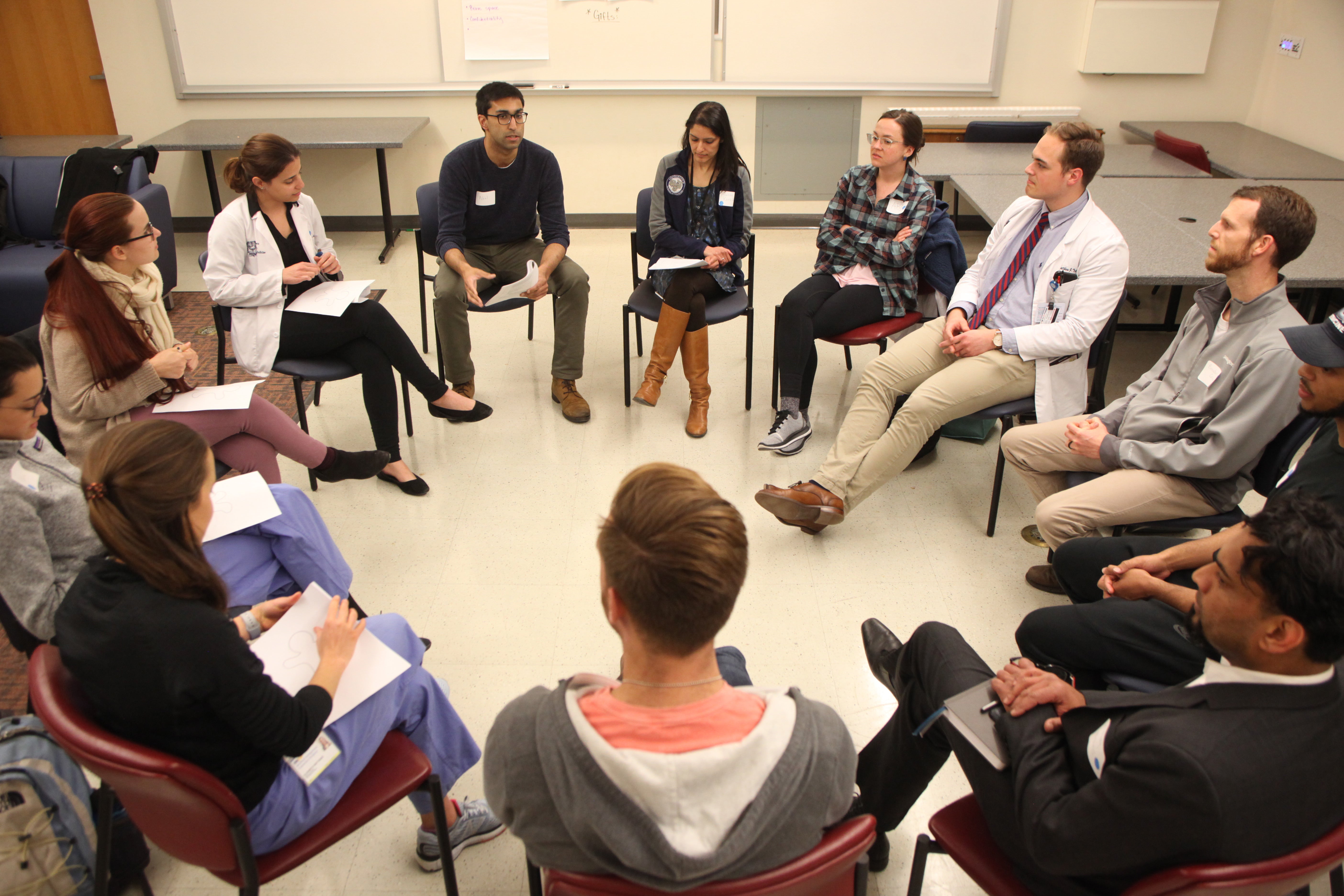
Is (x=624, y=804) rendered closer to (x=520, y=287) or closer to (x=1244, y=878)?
(x=1244, y=878)

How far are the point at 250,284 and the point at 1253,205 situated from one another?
9.51 ft

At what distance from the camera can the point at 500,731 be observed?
118 cm

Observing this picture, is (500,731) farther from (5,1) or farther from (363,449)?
(5,1)

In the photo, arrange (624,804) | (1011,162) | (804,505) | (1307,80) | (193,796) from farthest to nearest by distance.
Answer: (1307,80) → (1011,162) → (804,505) → (193,796) → (624,804)

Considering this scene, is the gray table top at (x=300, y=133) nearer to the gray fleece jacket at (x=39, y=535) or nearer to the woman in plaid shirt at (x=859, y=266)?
the woman in plaid shirt at (x=859, y=266)

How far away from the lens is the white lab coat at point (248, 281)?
2920mm

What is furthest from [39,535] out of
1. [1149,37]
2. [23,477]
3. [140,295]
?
[1149,37]

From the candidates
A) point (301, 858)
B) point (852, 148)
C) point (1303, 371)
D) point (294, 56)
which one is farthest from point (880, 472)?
point (294, 56)

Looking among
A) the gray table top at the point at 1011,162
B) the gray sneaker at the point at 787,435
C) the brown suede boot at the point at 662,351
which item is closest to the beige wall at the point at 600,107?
the gray table top at the point at 1011,162

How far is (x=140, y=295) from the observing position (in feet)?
8.01

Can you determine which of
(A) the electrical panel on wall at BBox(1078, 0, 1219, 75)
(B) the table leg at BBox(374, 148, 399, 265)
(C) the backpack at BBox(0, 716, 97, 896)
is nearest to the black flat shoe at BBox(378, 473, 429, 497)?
(C) the backpack at BBox(0, 716, 97, 896)

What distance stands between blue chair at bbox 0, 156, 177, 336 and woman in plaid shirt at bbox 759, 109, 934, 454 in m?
3.00

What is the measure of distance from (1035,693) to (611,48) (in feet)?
16.0

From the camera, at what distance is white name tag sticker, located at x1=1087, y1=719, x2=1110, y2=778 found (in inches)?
51.9
